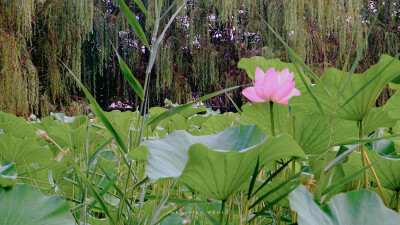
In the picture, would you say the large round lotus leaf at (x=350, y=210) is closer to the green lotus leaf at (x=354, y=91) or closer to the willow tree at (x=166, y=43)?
the green lotus leaf at (x=354, y=91)

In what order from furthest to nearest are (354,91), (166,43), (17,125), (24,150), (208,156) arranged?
1. (166,43)
2. (17,125)
3. (24,150)
4. (354,91)
5. (208,156)

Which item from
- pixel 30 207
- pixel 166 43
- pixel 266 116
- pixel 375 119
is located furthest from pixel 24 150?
pixel 166 43

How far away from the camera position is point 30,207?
298 millimetres

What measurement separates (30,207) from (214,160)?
0.60 ft

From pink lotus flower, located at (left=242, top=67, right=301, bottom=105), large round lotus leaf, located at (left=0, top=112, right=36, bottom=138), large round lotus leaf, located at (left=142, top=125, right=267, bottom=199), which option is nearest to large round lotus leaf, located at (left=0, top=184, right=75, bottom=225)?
large round lotus leaf, located at (left=142, top=125, right=267, bottom=199)

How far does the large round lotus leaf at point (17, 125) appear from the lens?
2.52 ft

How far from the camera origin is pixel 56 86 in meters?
3.38

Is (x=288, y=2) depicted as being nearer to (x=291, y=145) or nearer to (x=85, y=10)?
(x=85, y=10)

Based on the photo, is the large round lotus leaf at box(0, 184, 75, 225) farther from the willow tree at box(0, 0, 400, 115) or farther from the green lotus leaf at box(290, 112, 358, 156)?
the willow tree at box(0, 0, 400, 115)

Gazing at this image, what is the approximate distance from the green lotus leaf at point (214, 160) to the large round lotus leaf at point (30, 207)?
0.10m

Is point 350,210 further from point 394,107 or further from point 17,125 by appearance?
point 17,125

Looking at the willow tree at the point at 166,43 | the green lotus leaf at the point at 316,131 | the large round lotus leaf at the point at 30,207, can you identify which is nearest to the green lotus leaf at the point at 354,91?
the green lotus leaf at the point at 316,131

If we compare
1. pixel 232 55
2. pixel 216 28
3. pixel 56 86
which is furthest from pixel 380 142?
pixel 216 28

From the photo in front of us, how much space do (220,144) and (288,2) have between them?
3.82 m
